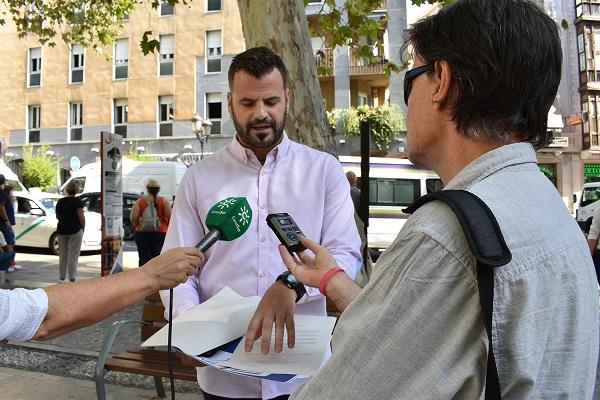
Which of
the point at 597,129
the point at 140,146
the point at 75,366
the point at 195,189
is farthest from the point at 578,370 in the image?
the point at 597,129

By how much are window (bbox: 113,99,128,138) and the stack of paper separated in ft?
96.8

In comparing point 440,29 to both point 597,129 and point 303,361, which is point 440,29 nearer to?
point 303,361

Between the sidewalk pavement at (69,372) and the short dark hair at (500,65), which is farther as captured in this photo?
the sidewalk pavement at (69,372)

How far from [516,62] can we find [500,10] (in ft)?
0.36

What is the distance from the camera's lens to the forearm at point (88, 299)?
1.51m

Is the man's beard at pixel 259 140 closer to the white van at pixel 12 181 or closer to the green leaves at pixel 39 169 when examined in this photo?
the white van at pixel 12 181

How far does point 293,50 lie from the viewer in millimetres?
5461

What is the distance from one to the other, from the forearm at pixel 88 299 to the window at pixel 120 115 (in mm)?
29626

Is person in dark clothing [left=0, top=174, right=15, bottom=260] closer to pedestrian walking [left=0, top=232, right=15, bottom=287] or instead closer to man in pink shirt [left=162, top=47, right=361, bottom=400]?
pedestrian walking [left=0, top=232, right=15, bottom=287]

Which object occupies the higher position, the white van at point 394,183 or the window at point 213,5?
the window at point 213,5

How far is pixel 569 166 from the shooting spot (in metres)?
28.4

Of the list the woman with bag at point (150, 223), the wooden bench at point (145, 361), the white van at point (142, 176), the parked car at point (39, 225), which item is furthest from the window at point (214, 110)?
the wooden bench at point (145, 361)

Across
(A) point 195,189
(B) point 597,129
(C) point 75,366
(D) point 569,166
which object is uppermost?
(B) point 597,129

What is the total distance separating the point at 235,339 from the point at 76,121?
103ft
